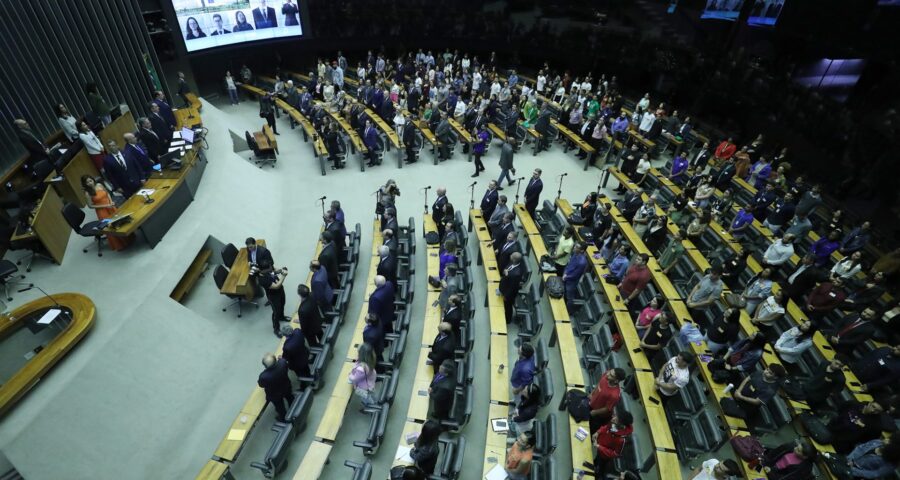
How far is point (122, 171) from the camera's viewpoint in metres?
8.45

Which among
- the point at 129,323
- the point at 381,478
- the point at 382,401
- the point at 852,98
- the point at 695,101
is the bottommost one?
the point at 381,478

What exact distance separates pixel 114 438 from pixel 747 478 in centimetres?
803

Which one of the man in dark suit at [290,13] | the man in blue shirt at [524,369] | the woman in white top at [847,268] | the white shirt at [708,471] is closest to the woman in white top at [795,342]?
the woman in white top at [847,268]

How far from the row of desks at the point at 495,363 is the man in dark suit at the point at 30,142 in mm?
8969

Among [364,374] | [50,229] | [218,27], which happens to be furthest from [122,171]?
[218,27]

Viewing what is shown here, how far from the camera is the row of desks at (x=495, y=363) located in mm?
5477

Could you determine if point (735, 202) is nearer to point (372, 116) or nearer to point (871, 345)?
point (871, 345)

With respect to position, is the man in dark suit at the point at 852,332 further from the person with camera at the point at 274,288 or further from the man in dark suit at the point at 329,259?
the person with camera at the point at 274,288

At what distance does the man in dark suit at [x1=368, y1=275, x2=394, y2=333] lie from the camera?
7066 mm

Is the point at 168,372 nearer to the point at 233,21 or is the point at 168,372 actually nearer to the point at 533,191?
the point at 533,191

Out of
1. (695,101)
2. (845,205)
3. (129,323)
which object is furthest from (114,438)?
(695,101)

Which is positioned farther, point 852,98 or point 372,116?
point 372,116

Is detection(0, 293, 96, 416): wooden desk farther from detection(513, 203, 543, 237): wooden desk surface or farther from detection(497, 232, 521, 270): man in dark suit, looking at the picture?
detection(513, 203, 543, 237): wooden desk surface

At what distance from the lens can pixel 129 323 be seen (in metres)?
6.70
